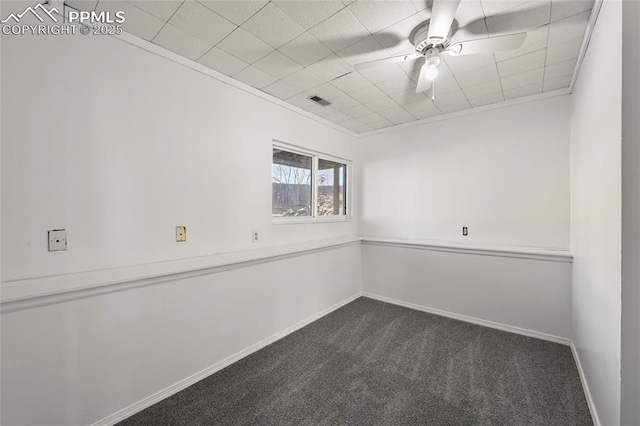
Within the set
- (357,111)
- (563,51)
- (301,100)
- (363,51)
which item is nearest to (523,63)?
(563,51)

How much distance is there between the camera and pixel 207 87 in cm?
231

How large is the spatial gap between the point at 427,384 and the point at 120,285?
7.66 ft

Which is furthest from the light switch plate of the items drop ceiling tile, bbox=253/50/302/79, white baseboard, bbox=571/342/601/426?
white baseboard, bbox=571/342/601/426

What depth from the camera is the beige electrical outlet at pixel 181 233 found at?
6.93 ft

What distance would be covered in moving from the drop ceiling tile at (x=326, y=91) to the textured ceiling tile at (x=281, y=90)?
179mm

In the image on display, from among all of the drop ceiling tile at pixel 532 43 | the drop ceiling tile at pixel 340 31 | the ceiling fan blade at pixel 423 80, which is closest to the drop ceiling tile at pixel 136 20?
the drop ceiling tile at pixel 340 31

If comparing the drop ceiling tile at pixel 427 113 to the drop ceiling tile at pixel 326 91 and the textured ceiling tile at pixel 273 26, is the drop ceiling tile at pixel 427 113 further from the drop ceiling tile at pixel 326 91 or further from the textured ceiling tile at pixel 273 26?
the textured ceiling tile at pixel 273 26

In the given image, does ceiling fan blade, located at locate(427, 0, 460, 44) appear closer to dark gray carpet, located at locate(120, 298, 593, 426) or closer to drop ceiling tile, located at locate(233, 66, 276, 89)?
drop ceiling tile, located at locate(233, 66, 276, 89)

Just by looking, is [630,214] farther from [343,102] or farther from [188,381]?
[188,381]

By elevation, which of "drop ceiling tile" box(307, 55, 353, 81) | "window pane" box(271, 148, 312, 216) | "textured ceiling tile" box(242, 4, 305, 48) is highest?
"drop ceiling tile" box(307, 55, 353, 81)

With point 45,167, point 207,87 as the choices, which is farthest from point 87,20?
point 45,167

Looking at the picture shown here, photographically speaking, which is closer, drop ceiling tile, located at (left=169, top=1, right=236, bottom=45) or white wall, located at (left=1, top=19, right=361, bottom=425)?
white wall, located at (left=1, top=19, right=361, bottom=425)

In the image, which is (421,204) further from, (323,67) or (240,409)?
(240,409)

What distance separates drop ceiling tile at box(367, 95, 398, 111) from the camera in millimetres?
2955
